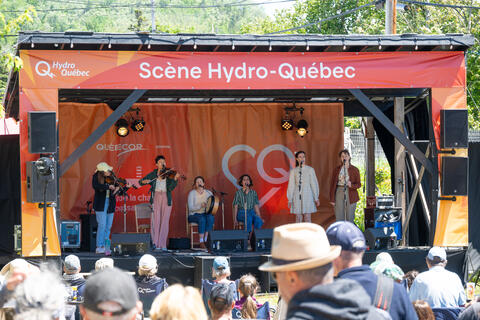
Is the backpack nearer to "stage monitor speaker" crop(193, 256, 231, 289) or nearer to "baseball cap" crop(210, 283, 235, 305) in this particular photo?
"baseball cap" crop(210, 283, 235, 305)

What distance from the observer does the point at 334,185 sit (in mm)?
13742

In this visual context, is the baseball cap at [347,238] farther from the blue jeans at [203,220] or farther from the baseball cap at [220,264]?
the blue jeans at [203,220]

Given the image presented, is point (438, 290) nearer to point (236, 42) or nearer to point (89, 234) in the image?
point (236, 42)

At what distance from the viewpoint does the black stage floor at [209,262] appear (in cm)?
1069

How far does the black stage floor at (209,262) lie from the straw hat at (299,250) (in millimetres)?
7829

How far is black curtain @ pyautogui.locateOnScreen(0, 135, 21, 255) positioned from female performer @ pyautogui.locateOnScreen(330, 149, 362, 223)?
18.9 ft

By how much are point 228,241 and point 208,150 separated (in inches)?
127

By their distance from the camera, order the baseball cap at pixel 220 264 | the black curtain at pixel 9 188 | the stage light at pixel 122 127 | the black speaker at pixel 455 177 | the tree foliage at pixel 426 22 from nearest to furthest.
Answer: the baseball cap at pixel 220 264 → the black speaker at pixel 455 177 → the black curtain at pixel 9 188 → the stage light at pixel 122 127 → the tree foliage at pixel 426 22

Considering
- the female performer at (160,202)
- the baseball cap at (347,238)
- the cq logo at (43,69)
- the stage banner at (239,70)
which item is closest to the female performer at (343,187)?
the stage banner at (239,70)


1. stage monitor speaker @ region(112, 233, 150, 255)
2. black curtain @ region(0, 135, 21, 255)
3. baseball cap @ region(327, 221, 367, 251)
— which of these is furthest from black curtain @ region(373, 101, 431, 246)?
baseball cap @ region(327, 221, 367, 251)

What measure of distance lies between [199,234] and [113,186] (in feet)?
6.09

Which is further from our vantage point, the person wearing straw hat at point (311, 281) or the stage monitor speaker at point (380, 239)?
the stage monitor speaker at point (380, 239)

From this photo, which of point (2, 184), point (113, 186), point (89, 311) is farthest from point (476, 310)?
point (2, 184)

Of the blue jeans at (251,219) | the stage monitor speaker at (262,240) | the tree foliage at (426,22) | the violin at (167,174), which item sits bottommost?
the stage monitor speaker at (262,240)
